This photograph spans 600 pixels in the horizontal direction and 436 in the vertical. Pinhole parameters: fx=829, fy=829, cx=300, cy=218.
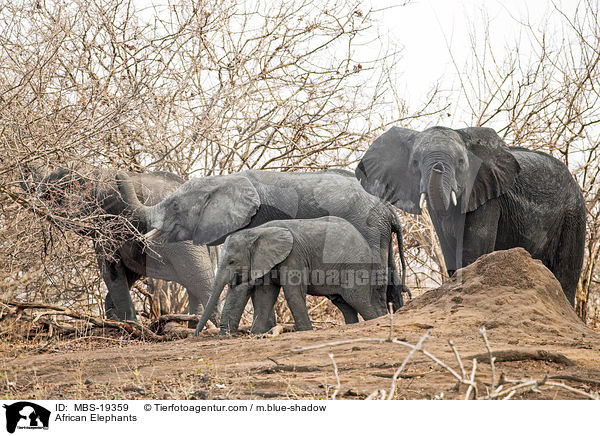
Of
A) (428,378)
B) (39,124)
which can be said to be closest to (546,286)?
(428,378)

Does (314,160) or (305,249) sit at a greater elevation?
(314,160)

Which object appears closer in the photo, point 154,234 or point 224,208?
point 224,208

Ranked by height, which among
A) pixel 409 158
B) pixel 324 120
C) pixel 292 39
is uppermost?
pixel 292 39

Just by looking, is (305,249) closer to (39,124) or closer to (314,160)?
(39,124)

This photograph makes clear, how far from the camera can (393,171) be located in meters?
7.49

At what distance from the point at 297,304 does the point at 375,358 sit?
7.56 feet

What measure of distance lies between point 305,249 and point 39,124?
2.52 metres

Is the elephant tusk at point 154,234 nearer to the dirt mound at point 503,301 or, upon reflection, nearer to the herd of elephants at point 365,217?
the herd of elephants at point 365,217

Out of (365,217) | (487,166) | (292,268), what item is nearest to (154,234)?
(292,268)

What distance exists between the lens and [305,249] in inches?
278

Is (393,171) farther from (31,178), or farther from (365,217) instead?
(31,178)

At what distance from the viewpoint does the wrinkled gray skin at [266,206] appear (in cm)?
797
